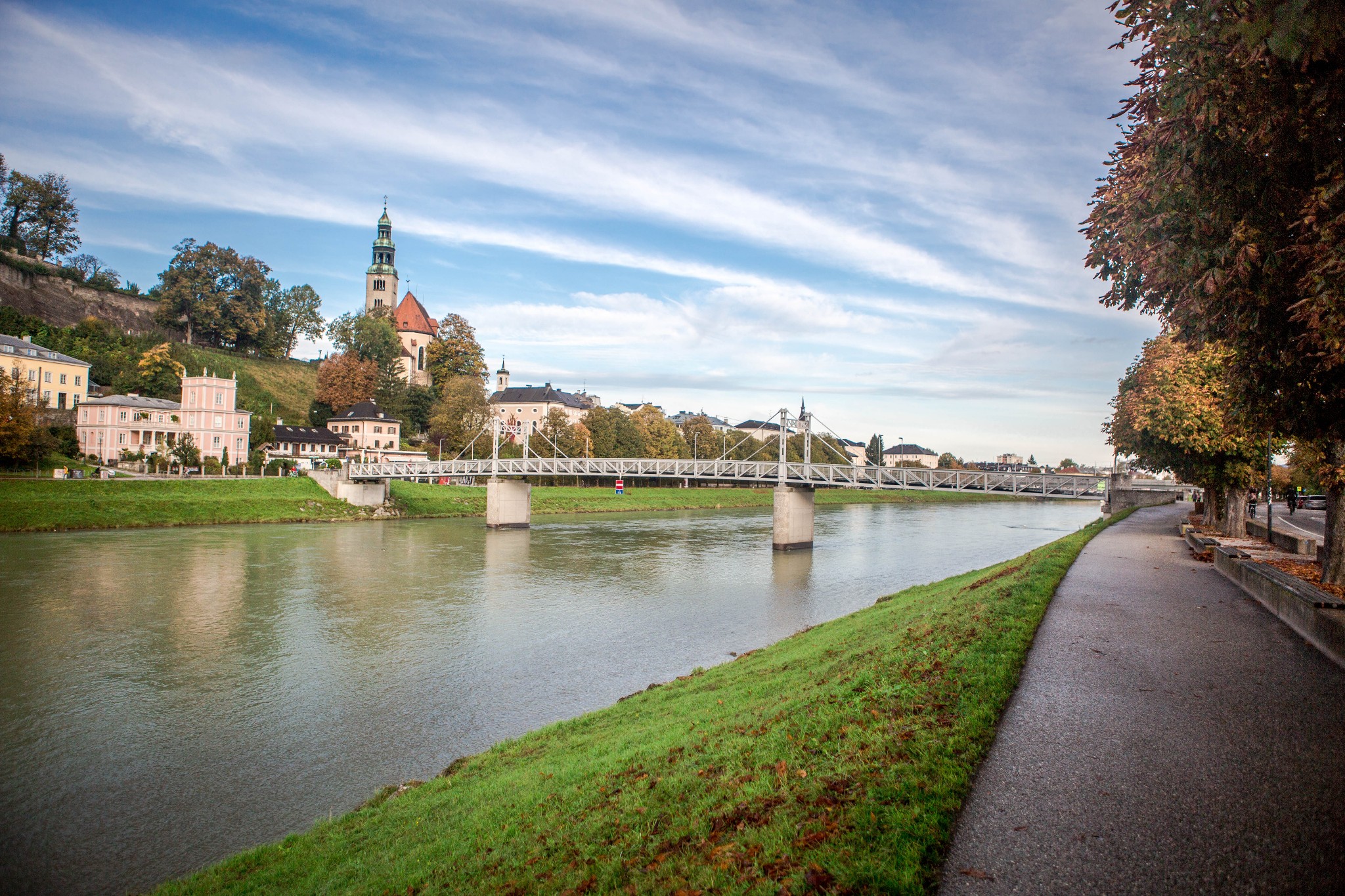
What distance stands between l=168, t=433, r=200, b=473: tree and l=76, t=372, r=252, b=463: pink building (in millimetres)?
1195

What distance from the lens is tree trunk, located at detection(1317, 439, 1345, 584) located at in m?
11.9

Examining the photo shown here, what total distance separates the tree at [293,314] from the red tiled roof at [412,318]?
1175 cm

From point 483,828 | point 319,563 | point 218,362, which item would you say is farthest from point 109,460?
point 483,828

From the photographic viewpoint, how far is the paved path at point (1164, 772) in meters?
4.22

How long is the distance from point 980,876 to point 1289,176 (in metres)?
6.97

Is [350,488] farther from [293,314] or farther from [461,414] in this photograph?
[293,314]

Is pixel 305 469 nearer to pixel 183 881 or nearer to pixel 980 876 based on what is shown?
pixel 183 881

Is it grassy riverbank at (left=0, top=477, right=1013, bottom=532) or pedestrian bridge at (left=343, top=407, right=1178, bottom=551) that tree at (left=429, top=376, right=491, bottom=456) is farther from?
pedestrian bridge at (left=343, top=407, right=1178, bottom=551)

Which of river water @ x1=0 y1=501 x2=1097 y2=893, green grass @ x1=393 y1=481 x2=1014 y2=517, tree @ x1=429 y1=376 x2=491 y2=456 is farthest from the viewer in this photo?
tree @ x1=429 y1=376 x2=491 y2=456

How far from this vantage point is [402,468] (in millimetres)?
61375

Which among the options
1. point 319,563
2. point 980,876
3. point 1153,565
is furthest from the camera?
point 319,563

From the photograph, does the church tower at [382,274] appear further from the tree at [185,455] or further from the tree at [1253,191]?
the tree at [1253,191]

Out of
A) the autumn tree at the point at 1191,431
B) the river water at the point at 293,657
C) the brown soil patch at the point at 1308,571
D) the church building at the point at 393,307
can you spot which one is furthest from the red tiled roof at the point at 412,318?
the brown soil patch at the point at 1308,571

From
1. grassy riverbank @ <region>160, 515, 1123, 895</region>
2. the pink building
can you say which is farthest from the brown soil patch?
the pink building
